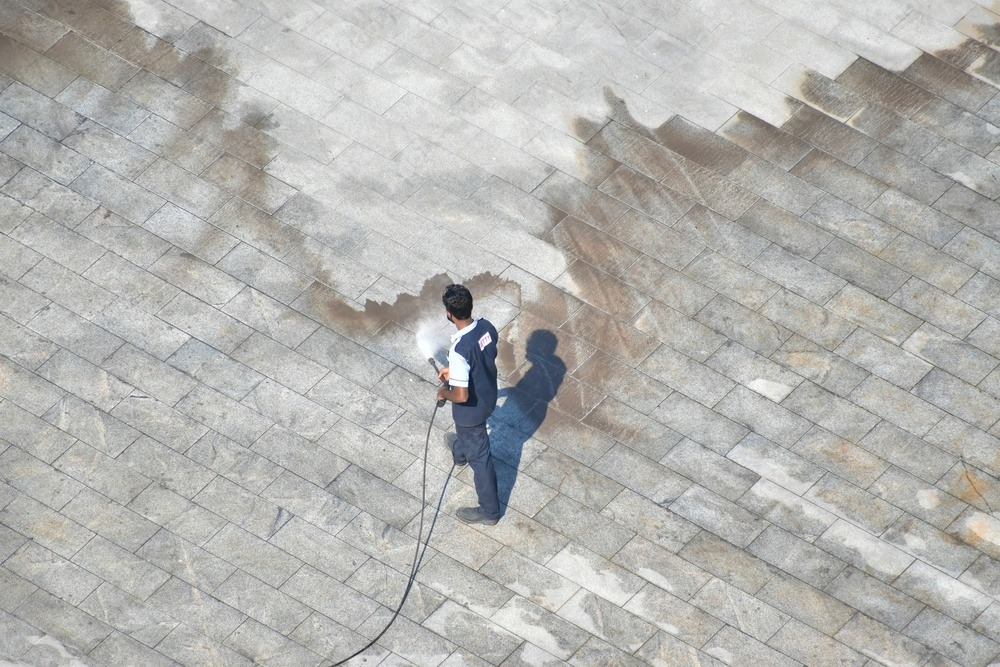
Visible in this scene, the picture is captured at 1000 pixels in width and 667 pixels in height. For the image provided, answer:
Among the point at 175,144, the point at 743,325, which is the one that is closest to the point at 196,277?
the point at 175,144

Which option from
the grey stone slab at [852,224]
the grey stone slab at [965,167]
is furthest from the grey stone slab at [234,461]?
the grey stone slab at [965,167]

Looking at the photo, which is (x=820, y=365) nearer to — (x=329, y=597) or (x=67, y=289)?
(x=329, y=597)

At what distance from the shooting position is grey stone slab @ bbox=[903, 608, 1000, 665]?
450 inches

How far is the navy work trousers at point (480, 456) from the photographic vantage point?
37.0 feet

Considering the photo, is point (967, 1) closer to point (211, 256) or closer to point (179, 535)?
point (211, 256)

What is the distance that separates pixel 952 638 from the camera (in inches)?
454

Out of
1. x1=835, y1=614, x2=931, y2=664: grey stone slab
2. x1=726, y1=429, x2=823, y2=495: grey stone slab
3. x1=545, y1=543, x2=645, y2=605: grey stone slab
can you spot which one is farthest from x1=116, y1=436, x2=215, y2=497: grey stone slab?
x1=835, y1=614, x2=931, y2=664: grey stone slab

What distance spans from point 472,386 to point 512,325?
213 cm

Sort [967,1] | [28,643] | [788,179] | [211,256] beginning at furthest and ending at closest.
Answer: [967,1], [788,179], [211,256], [28,643]

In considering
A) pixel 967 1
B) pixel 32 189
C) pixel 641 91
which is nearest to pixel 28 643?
pixel 32 189

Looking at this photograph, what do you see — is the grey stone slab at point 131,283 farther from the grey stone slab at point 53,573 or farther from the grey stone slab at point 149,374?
the grey stone slab at point 53,573

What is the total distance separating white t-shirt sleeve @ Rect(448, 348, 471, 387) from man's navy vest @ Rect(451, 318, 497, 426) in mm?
43

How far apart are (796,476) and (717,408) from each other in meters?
0.99

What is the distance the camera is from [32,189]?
13453 mm
